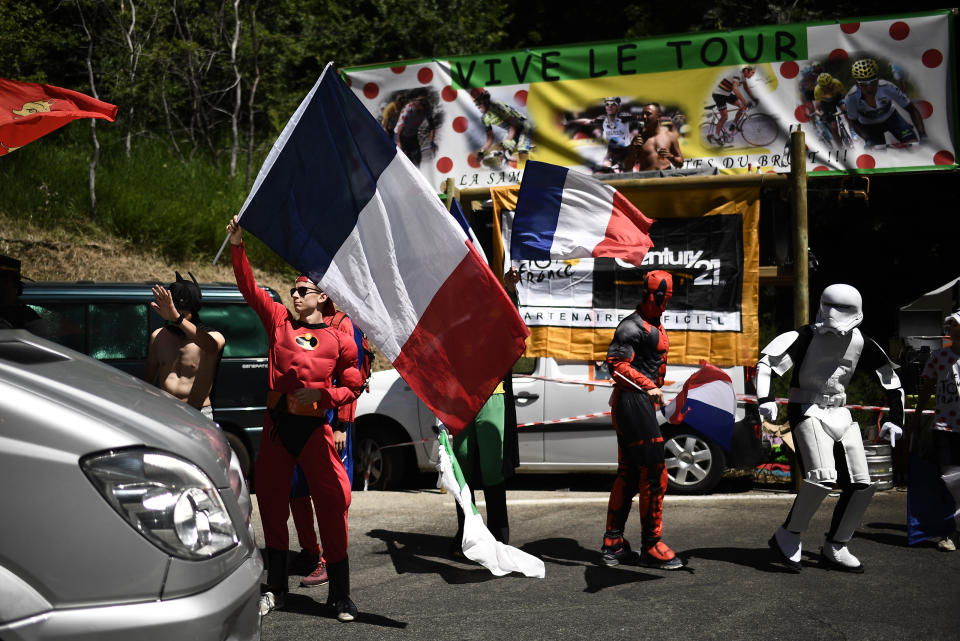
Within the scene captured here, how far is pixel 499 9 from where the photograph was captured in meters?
24.8

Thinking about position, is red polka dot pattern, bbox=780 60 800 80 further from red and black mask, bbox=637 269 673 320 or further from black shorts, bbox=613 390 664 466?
black shorts, bbox=613 390 664 466

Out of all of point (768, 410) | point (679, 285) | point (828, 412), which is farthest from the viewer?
point (679, 285)

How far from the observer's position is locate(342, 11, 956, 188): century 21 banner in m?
10.0

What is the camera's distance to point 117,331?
28.8 feet

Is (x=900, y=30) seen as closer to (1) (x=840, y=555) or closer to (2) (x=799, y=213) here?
(2) (x=799, y=213)

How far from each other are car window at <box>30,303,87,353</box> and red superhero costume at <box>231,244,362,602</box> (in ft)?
13.9

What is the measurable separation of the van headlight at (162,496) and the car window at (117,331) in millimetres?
6466

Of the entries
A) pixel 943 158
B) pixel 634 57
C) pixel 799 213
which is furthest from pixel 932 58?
pixel 634 57

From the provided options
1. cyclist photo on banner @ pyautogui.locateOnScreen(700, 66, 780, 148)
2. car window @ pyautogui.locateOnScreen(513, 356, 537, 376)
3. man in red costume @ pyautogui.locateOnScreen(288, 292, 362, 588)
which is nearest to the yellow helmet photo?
cyclist photo on banner @ pyautogui.locateOnScreen(700, 66, 780, 148)

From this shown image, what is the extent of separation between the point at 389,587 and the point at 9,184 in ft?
43.9

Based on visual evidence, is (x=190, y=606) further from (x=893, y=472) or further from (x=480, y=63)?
(x=480, y=63)

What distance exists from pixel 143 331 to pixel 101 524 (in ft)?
22.1

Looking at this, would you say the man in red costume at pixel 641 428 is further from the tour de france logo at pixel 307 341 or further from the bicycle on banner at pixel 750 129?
the bicycle on banner at pixel 750 129

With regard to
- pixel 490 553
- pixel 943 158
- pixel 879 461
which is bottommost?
pixel 879 461
